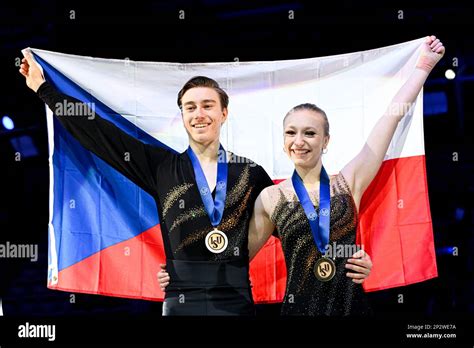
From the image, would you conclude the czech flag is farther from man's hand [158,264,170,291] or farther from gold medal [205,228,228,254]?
gold medal [205,228,228,254]

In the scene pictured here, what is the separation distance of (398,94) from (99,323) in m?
2.16

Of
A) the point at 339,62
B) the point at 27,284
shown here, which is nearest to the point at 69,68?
the point at 339,62

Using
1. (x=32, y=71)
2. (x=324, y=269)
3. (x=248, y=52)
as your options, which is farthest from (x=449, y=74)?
(x=32, y=71)

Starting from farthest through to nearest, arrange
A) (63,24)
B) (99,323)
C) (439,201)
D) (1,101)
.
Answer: (439,201) → (1,101) → (63,24) → (99,323)

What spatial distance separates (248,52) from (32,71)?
1346mm

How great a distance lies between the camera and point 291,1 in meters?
5.46

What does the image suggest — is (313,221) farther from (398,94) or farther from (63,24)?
(63,24)

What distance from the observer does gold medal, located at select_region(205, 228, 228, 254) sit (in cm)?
439

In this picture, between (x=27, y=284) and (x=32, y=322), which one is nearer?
(x=32, y=322)

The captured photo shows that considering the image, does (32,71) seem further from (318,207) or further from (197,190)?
(318,207)

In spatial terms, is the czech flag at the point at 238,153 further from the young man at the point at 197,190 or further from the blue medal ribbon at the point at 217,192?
the blue medal ribbon at the point at 217,192

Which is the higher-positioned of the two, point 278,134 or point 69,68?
point 69,68

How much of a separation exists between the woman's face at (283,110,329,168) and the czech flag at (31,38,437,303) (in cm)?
8

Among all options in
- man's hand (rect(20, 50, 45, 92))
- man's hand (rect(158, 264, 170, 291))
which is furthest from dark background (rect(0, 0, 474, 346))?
man's hand (rect(20, 50, 45, 92))
